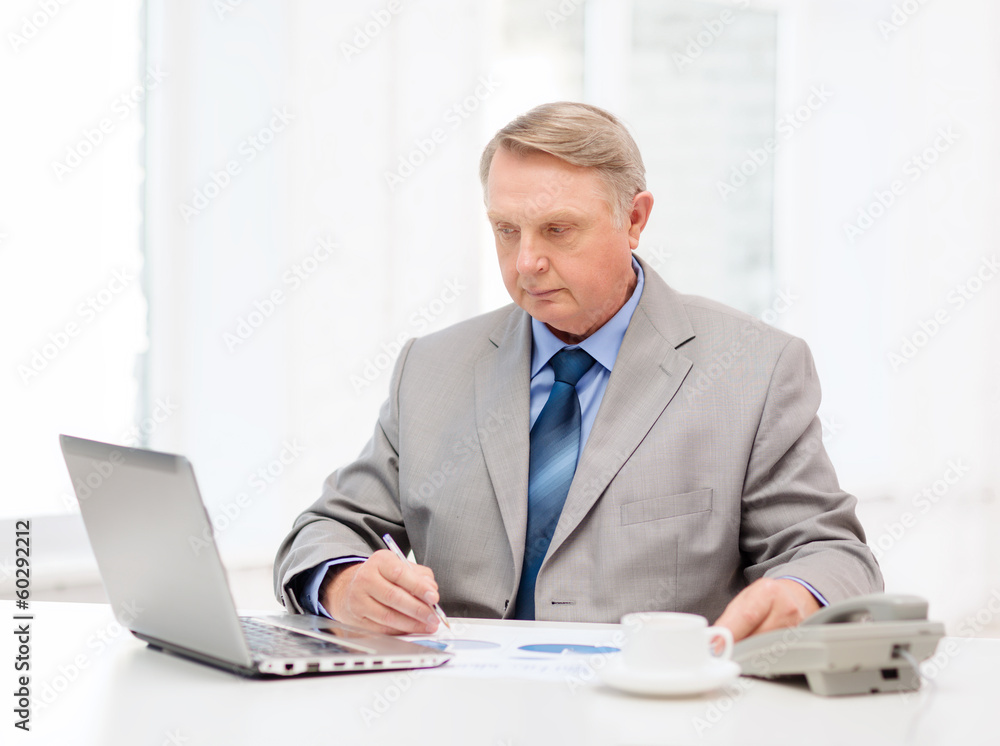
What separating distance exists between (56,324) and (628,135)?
134 centimetres

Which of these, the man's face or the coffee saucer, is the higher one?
the man's face

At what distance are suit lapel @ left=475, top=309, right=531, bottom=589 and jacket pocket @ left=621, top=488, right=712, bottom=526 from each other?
16 centimetres

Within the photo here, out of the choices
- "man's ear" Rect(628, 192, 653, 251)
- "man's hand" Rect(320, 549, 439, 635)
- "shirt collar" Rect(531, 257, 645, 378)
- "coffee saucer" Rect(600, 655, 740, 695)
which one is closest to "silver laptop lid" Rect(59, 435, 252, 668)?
"man's hand" Rect(320, 549, 439, 635)

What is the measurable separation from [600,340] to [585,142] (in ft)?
1.09

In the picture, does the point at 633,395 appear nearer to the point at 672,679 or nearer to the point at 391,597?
the point at 391,597

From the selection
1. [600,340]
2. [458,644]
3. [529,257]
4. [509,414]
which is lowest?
[458,644]

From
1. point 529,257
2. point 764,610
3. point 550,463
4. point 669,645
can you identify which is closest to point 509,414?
point 550,463

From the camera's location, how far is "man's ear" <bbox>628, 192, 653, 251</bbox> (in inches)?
66.6

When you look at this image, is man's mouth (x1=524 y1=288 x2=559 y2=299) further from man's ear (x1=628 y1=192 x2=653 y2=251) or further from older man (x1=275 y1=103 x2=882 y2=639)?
man's ear (x1=628 y1=192 x2=653 y2=251)

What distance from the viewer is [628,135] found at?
1649 millimetres

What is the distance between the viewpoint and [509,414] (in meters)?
1.62

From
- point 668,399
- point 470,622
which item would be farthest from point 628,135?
point 470,622

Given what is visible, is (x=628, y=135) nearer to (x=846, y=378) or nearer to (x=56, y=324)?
(x=56, y=324)

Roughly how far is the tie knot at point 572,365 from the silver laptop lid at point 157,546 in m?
0.78
